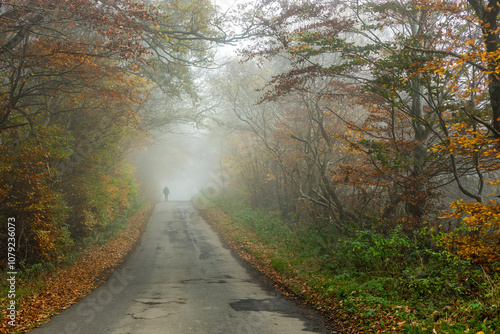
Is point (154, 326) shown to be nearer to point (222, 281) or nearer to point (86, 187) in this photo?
point (222, 281)

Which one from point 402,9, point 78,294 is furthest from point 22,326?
point 402,9

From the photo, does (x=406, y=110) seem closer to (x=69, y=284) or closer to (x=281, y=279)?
(x=281, y=279)

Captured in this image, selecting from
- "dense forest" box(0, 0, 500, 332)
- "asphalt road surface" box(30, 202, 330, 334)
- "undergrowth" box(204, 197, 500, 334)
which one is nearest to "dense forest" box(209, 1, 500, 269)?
"dense forest" box(0, 0, 500, 332)

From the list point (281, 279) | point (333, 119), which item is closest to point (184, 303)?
point (281, 279)

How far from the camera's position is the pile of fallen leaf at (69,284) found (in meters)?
6.62

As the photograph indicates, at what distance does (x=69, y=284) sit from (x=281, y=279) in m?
5.79

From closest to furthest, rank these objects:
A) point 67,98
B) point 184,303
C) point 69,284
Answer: point 184,303 → point 69,284 → point 67,98

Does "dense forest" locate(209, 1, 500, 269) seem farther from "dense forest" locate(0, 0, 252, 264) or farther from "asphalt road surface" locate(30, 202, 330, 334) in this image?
"dense forest" locate(0, 0, 252, 264)

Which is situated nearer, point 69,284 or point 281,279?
point 69,284

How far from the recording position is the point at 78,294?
8328mm

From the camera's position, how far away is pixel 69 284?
9.02 metres

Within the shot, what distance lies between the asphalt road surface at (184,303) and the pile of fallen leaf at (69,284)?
29 centimetres

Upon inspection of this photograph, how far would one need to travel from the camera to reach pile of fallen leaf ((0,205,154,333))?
21.7ft

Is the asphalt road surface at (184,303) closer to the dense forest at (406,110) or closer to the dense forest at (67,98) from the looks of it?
the dense forest at (67,98)
